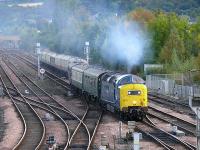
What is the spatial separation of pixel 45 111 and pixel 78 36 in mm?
47530

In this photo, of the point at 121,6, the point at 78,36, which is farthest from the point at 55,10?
the point at 78,36

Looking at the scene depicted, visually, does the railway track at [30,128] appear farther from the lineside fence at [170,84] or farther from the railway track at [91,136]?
the lineside fence at [170,84]

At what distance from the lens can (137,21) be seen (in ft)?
209

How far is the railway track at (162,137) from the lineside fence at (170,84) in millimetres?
15092

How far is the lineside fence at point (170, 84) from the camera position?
148 ft

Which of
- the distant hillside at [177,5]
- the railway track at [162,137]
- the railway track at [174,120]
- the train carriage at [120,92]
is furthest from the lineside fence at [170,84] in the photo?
the distant hillside at [177,5]

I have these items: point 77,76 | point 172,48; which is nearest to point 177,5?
point 172,48

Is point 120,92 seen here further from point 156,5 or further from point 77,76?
point 156,5

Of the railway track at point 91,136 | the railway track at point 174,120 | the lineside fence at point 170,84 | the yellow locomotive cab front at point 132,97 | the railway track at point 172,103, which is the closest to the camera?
the railway track at point 91,136

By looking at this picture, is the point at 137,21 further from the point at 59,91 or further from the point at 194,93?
the point at 194,93

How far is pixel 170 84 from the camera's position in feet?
157

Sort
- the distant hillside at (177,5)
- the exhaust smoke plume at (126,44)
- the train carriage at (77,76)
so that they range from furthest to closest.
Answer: the distant hillside at (177,5) < the exhaust smoke plume at (126,44) < the train carriage at (77,76)

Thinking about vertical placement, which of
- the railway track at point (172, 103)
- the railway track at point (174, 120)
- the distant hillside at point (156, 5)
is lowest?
the railway track at point (172, 103)

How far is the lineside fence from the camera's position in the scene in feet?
148
